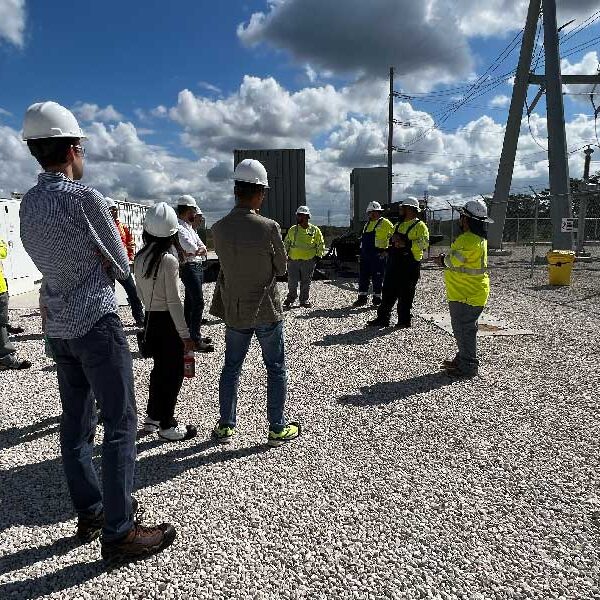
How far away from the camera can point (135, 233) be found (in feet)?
70.5

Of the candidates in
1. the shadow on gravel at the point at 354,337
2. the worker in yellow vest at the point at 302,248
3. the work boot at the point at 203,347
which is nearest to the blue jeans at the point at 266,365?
the work boot at the point at 203,347

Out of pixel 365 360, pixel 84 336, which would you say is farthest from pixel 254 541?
pixel 365 360

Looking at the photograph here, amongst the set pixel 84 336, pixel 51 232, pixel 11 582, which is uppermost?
pixel 51 232

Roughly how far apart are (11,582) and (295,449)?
1.94 metres

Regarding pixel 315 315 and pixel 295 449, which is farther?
pixel 315 315

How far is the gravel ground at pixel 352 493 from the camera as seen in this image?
7.68 feet

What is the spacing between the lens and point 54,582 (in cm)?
233

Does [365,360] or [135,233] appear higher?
[135,233]

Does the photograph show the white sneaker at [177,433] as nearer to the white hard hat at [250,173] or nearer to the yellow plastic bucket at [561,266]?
the white hard hat at [250,173]

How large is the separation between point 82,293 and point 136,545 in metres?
1.25

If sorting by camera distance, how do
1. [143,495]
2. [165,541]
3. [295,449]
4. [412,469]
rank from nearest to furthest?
[165,541]
[143,495]
[412,469]
[295,449]

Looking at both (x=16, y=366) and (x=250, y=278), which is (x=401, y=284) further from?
(x=16, y=366)

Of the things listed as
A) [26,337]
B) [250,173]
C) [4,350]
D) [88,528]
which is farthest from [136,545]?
[26,337]

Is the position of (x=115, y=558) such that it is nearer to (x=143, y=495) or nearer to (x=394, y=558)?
(x=143, y=495)
